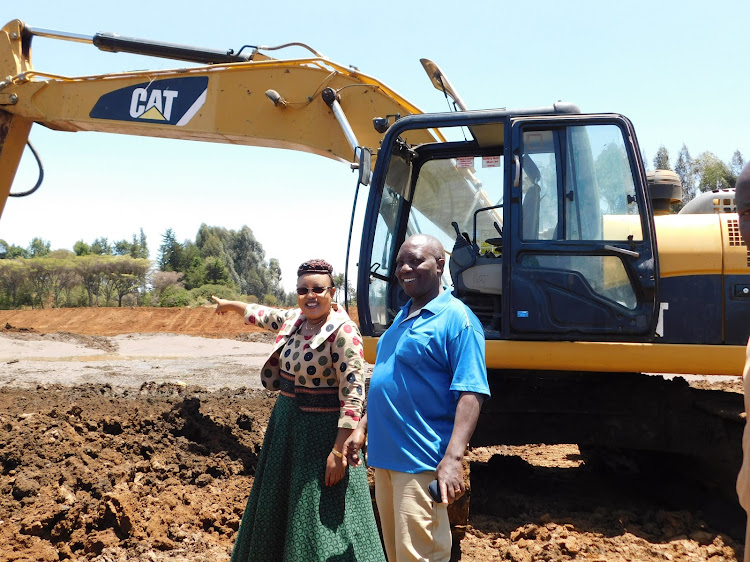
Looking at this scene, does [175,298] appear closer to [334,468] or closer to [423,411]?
[334,468]

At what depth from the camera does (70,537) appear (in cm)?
489

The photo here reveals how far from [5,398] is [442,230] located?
5.71 metres

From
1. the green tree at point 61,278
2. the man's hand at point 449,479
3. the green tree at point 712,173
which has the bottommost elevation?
the man's hand at point 449,479

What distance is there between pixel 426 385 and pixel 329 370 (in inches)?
25.5

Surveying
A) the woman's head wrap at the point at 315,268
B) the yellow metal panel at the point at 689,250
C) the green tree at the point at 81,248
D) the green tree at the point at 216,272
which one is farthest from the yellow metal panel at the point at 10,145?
the green tree at the point at 81,248

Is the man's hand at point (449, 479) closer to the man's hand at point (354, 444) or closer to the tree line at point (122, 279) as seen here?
the man's hand at point (354, 444)

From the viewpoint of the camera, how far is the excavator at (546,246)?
4918 millimetres

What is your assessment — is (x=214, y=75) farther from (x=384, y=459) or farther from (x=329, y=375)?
(x=384, y=459)

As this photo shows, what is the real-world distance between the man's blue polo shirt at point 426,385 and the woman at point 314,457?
0.38m

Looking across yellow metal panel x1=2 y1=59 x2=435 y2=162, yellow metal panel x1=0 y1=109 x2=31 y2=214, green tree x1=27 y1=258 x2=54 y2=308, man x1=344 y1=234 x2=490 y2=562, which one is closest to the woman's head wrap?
man x1=344 y1=234 x2=490 y2=562

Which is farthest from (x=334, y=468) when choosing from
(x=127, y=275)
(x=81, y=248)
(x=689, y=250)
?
(x=81, y=248)

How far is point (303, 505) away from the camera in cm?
341

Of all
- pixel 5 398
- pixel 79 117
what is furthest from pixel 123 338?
pixel 79 117

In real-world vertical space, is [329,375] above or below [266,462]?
above
